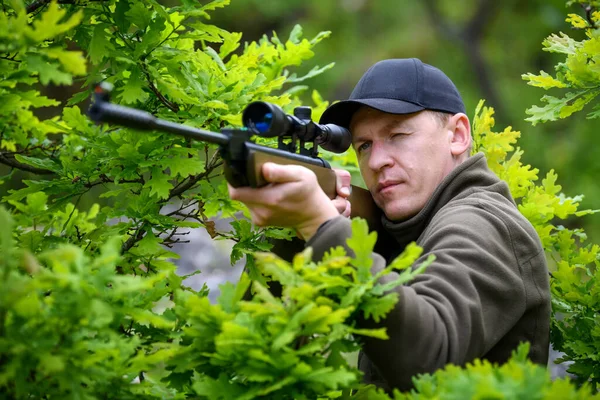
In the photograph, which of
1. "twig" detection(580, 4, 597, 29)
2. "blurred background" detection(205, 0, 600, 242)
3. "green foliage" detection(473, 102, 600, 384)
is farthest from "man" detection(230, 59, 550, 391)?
"blurred background" detection(205, 0, 600, 242)

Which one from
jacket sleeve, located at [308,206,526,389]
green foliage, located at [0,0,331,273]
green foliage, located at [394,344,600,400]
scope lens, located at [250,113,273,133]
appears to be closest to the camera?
green foliage, located at [394,344,600,400]

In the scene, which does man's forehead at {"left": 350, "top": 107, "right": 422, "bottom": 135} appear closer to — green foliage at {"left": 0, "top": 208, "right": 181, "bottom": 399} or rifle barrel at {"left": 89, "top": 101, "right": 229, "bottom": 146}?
rifle barrel at {"left": 89, "top": 101, "right": 229, "bottom": 146}

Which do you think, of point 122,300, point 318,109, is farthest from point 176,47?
point 122,300

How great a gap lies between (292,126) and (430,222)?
600 millimetres

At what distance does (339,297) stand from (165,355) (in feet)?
1.39

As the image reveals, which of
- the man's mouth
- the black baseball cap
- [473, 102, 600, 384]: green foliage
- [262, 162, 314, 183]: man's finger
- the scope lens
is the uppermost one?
the scope lens

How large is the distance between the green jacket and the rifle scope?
34 centimetres

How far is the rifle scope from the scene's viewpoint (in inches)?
79.7

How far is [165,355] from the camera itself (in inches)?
65.9

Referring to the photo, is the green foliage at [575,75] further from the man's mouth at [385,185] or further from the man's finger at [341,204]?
the man's finger at [341,204]

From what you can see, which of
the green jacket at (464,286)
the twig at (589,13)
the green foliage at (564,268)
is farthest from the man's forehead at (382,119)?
the twig at (589,13)

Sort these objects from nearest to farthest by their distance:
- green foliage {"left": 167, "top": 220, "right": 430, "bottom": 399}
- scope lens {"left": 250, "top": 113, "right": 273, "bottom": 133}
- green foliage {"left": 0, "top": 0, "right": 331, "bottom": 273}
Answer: green foliage {"left": 167, "top": 220, "right": 430, "bottom": 399} → scope lens {"left": 250, "top": 113, "right": 273, "bottom": 133} → green foliage {"left": 0, "top": 0, "right": 331, "bottom": 273}

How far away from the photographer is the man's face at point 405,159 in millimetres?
2646

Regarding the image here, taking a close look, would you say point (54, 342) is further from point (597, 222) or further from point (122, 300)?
point (597, 222)
